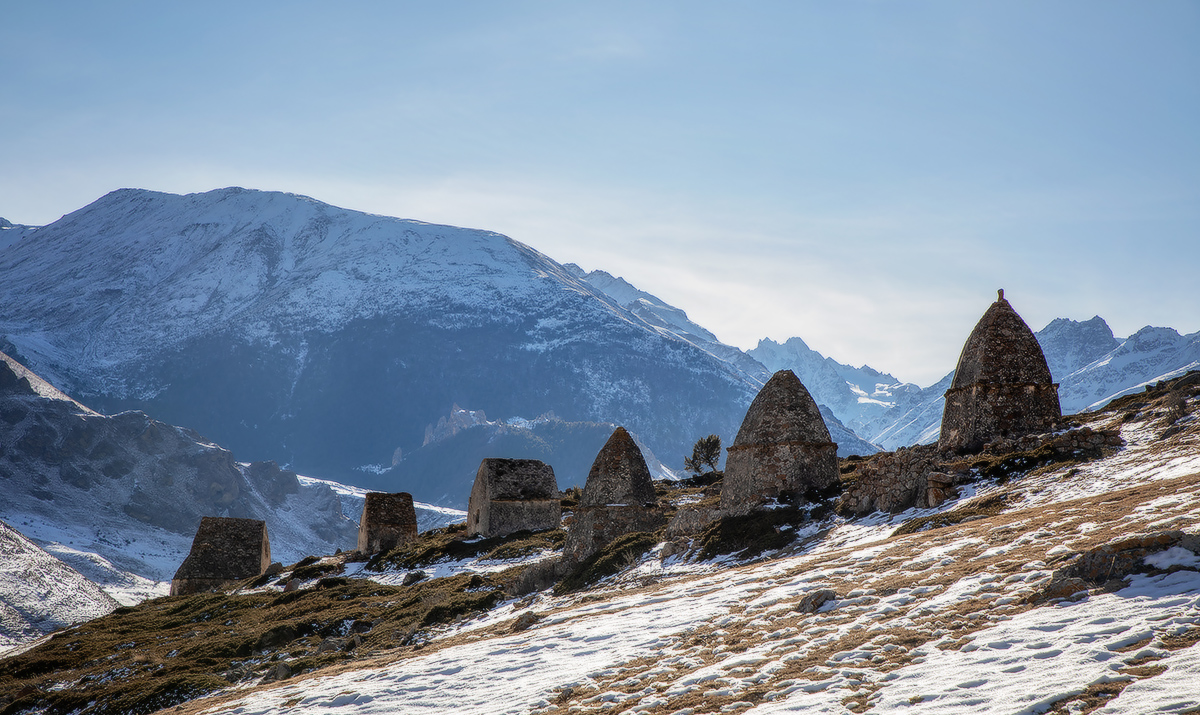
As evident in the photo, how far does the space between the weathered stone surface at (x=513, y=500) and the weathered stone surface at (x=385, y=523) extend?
14.0 ft

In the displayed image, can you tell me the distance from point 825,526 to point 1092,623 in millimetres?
12040

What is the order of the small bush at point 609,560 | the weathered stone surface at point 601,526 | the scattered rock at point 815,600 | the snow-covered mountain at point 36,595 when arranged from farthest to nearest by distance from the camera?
the snow-covered mountain at point 36,595
the weathered stone surface at point 601,526
the small bush at point 609,560
the scattered rock at point 815,600

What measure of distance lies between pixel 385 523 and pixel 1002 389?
103ft

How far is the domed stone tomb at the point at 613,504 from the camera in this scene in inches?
1054

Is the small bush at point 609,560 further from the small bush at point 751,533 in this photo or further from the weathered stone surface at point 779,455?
the weathered stone surface at point 779,455

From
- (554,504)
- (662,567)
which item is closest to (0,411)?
(554,504)

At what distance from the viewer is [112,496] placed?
175m

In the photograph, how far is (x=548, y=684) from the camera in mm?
11859

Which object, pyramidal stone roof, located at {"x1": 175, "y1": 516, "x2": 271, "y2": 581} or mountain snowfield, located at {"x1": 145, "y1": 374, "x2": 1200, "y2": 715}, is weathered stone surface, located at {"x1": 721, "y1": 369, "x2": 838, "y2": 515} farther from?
pyramidal stone roof, located at {"x1": 175, "y1": 516, "x2": 271, "y2": 581}

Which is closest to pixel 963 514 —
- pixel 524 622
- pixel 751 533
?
pixel 751 533

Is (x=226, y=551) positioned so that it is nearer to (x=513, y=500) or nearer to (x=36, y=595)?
(x=513, y=500)

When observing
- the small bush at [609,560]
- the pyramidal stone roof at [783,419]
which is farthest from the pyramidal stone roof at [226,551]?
the pyramidal stone roof at [783,419]

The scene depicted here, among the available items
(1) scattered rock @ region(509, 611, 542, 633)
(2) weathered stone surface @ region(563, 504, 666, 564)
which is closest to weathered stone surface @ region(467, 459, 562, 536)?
(2) weathered stone surface @ region(563, 504, 666, 564)

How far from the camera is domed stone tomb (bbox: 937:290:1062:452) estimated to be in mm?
23531
